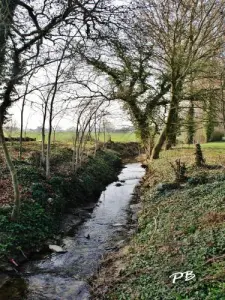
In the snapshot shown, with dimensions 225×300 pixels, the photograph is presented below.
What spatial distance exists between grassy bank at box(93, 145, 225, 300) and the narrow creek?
63 cm

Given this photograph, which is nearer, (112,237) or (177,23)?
(112,237)

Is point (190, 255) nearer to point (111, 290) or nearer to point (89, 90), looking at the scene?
point (111, 290)

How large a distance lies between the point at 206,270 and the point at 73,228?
23.3 ft

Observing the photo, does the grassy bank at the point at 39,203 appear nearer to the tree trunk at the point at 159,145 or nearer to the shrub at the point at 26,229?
the shrub at the point at 26,229

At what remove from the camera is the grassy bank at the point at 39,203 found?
9.93 metres

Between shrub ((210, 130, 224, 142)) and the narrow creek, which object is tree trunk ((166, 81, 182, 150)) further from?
shrub ((210, 130, 224, 142))

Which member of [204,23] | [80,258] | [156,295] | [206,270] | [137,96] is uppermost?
[204,23]

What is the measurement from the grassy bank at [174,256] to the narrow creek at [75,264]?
2.08 feet

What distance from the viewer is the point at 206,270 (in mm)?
6160

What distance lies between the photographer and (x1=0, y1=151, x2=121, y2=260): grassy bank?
993 centimetres

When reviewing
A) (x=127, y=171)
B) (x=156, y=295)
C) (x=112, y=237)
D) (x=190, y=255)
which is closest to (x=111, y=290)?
(x=156, y=295)

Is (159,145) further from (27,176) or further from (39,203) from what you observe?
(39,203)

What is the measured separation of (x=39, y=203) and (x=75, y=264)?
3981 mm

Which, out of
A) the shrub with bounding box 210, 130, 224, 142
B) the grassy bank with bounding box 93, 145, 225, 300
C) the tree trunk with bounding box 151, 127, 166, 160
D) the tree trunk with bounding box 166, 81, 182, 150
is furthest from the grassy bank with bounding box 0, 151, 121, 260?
the shrub with bounding box 210, 130, 224, 142
